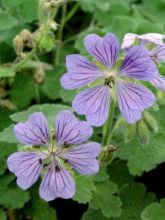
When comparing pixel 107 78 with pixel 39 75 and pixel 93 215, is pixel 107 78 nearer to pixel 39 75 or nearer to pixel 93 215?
pixel 93 215

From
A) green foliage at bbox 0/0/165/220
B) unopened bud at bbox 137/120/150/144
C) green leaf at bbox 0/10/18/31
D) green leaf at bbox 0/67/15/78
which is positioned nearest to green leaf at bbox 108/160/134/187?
green foliage at bbox 0/0/165/220

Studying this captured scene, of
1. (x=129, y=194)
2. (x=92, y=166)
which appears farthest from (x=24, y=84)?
(x=92, y=166)

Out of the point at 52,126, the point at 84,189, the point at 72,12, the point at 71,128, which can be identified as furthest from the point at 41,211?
the point at 72,12

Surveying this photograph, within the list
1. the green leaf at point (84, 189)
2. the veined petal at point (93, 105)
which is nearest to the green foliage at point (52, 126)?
the green leaf at point (84, 189)

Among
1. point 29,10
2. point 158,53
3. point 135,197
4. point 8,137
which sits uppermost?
point 158,53

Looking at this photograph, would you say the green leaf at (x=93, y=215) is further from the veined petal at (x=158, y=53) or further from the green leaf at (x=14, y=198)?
the veined petal at (x=158, y=53)

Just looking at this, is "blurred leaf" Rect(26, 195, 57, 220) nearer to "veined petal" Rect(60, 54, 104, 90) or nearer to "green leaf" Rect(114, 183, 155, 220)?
"green leaf" Rect(114, 183, 155, 220)

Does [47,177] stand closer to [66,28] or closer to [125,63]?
[125,63]
